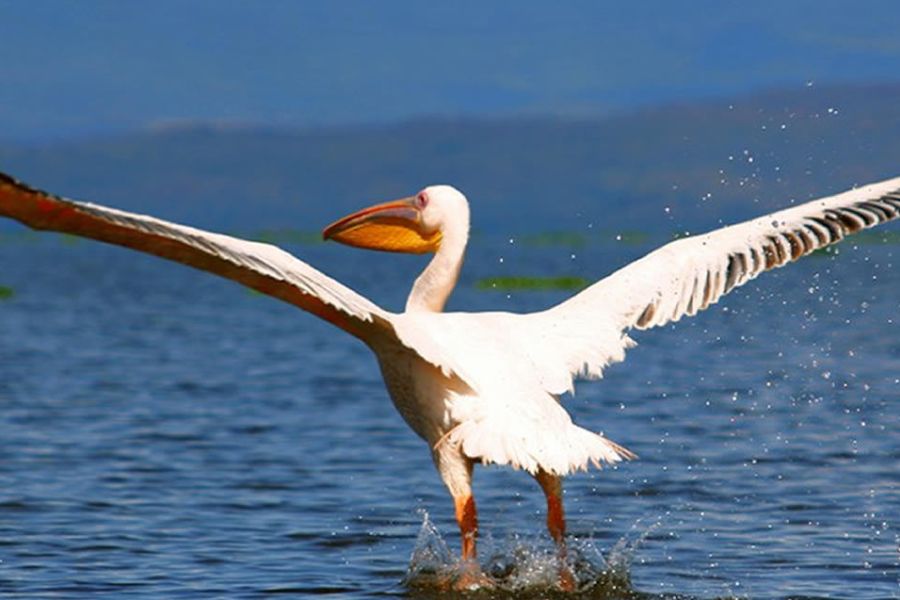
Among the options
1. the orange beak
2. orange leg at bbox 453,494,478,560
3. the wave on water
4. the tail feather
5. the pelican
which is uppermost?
the orange beak

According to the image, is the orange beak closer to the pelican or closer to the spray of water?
the pelican

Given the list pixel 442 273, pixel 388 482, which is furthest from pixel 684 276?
pixel 388 482

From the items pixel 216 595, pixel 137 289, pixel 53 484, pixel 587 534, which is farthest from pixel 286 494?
pixel 137 289

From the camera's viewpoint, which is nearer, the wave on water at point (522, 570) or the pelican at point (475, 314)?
the pelican at point (475, 314)

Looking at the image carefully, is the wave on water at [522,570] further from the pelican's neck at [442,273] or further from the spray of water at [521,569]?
the pelican's neck at [442,273]

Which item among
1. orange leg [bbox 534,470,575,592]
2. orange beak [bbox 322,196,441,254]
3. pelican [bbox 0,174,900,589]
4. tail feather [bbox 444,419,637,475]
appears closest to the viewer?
pelican [bbox 0,174,900,589]

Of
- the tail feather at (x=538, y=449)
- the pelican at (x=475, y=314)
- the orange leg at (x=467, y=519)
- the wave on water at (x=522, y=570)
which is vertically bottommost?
the wave on water at (x=522, y=570)

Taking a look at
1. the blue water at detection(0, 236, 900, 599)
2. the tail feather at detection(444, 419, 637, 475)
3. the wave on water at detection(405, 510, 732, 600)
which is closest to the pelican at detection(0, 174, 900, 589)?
the tail feather at detection(444, 419, 637, 475)

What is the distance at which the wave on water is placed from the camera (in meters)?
8.76

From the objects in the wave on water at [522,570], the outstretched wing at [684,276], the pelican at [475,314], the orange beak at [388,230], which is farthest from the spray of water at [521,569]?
the orange beak at [388,230]

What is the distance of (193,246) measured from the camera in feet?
23.9

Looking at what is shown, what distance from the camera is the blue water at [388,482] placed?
9227 mm

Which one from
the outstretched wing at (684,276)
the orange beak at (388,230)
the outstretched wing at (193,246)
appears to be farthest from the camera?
the orange beak at (388,230)

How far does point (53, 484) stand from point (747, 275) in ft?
16.1
